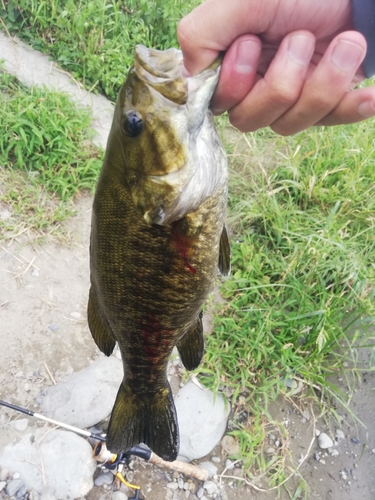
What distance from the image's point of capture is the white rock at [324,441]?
3.03 metres

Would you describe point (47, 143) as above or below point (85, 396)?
above

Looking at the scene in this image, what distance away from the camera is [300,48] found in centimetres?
129

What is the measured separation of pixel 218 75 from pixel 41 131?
2.64 m

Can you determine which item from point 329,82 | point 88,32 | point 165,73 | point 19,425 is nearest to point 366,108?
point 329,82

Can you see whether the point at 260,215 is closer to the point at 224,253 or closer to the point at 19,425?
the point at 224,253

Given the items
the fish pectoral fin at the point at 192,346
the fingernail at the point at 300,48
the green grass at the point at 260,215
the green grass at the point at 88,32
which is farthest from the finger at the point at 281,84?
the green grass at the point at 88,32

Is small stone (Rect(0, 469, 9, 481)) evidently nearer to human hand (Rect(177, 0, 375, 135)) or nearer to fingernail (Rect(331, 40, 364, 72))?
human hand (Rect(177, 0, 375, 135))

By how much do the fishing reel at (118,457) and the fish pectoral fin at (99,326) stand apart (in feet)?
3.38

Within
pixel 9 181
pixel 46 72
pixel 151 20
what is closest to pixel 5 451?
pixel 9 181

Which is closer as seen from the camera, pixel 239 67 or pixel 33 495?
pixel 239 67

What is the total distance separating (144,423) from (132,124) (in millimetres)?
1278

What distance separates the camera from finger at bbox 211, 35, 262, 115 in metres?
1.30

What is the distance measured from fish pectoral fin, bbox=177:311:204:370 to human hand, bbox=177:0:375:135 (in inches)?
35.9

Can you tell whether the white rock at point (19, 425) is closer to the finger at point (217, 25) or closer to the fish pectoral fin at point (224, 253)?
the fish pectoral fin at point (224, 253)
